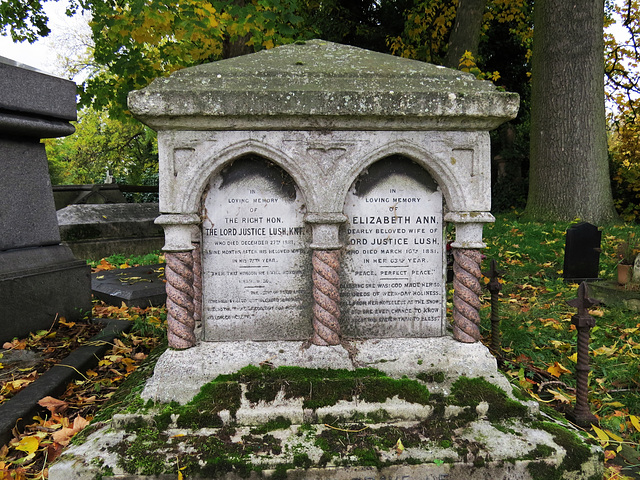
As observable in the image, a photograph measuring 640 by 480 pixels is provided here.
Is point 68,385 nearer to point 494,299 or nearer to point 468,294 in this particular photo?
point 468,294

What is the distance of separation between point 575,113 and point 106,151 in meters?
18.8

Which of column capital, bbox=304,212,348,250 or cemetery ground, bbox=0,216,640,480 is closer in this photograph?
cemetery ground, bbox=0,216,640,480

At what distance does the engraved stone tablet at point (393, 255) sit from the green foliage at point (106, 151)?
1864 cm

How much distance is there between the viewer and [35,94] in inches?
158

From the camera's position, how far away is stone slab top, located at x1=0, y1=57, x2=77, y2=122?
3.78m

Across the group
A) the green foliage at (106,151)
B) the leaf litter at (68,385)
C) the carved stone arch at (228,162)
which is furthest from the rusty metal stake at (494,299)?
the green foliage at (106,151)

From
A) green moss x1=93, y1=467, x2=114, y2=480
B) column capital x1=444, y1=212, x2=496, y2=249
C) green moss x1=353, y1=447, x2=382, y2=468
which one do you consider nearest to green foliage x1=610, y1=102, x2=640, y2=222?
column capital x1=444, y1=212, x2=496, y2=249

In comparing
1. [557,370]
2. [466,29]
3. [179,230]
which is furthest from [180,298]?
[466,29]

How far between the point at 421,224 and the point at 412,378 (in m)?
1.07

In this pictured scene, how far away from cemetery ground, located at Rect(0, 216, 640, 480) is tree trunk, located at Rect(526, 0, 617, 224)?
2.82 m

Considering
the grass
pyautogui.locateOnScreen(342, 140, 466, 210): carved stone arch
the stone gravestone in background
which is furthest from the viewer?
the stone gravestone in background

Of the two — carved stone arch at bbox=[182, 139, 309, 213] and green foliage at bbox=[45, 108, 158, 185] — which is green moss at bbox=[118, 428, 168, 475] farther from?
green foliage at bbox=[45, 108, 158, 185]

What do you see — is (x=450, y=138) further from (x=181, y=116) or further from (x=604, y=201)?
(x=604, y=201)

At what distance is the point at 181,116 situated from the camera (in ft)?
8.80
